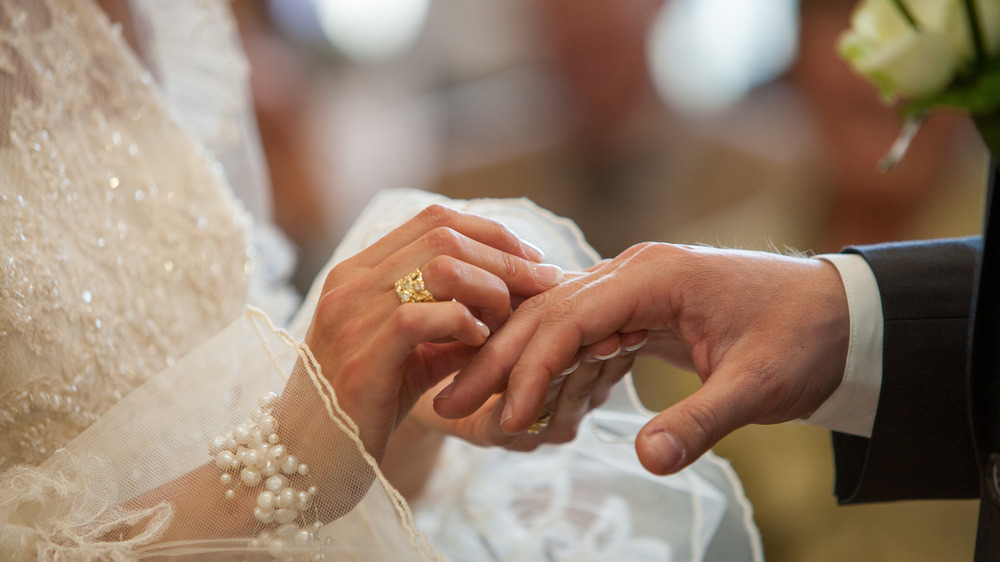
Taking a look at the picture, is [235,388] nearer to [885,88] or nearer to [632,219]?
[885,88]

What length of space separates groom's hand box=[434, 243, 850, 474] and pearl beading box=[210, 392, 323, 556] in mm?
157

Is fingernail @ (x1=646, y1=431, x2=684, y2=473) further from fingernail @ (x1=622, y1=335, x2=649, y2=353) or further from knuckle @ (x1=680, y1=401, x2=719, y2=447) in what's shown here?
fingernail @ (x1=622, y1=335, x2=649, y2=353)

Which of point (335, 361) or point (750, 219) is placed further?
point (750, 219)

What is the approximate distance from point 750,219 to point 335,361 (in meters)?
1.81

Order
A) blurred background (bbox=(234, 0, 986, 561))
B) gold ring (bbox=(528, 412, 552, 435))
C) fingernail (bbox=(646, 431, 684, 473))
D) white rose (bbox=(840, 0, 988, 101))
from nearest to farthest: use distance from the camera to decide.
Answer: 1. fingernail (bbox=(646, 431, 684, 473))
2. white rose (bbox=(840, 0, 988, 101))
3. gold ring (bbox=(528, 412, 552, 435))
4. blurred background (bbox=(234, 0, 986, 561))

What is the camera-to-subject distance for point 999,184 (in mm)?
668

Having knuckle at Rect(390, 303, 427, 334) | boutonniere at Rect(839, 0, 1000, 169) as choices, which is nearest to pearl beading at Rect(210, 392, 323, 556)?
knuckle at Rect(390, 303, 427, 334)


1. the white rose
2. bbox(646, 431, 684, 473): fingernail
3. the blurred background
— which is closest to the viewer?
bbox(646, 431, 684, 473): fingernail

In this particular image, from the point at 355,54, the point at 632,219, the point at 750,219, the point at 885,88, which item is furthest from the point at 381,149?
the point at 885,88

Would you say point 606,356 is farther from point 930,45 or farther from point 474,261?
point 930,45

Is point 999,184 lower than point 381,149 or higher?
higher

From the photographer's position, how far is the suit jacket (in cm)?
81

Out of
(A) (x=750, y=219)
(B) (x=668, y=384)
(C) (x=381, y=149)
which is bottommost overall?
(C) (x=381, y=149)

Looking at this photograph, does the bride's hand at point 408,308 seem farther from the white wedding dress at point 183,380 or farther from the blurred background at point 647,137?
the blurred background at point 647,137
